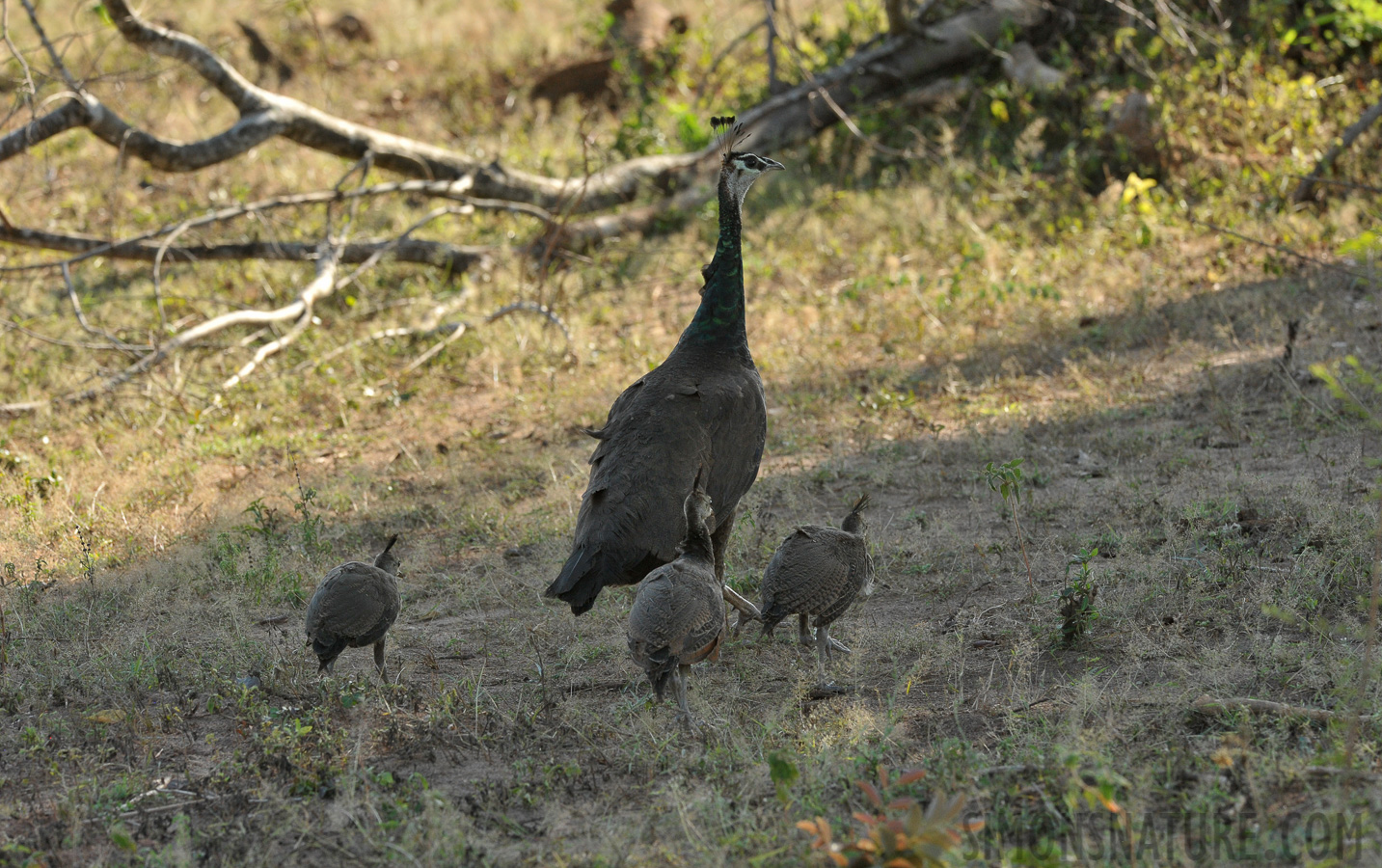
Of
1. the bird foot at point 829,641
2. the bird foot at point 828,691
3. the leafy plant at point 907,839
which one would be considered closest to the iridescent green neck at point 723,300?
the bird foot at point 829,641

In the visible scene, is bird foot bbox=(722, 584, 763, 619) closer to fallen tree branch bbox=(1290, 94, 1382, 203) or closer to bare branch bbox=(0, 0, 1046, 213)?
bare branch bbox=(0, 0, 1046, 213)

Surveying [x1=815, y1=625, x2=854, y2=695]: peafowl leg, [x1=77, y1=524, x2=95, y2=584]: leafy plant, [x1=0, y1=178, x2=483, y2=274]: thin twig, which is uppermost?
[x1=0, y1=178, x2=483, y2=274]: thin twig

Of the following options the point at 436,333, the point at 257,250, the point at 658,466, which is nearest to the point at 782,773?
the point at 658,466

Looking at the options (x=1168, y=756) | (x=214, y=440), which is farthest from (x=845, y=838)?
(x=214, y=440)

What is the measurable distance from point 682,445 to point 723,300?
3.45 feet

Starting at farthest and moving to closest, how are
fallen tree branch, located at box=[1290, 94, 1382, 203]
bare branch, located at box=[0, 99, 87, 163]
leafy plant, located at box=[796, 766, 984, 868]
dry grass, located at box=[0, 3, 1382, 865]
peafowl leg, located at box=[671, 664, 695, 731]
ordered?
fallen tree branch, located at box=[1290, 94, 1382, 203] → bare branch, located at box=[0, 99, 87, 163] → peafowl leg, located at box=[671, 664, 695, 731] → dry grass, located at box=[0, 3, 1382, 865] → leafy plant, located at box=[796, 766, 984, 868]

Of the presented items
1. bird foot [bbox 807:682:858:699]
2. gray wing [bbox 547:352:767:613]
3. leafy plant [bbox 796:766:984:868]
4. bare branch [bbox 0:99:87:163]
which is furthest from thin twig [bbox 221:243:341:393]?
leafy plant [bbox 796:766:984:868]

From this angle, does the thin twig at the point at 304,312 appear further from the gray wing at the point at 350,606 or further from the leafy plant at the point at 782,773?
the leafy plant at the point at 782,773

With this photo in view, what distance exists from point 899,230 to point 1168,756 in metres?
7.72

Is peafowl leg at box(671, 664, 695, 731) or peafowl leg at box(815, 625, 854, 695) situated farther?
peafowl leg at box(815, 625, 854, 695)

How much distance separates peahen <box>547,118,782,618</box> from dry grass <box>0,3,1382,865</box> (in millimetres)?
591

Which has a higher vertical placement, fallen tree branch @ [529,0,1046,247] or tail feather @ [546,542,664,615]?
fallen tree branch @ [529,0,1046,247]

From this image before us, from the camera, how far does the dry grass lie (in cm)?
376

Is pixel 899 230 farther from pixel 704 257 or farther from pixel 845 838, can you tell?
pixel 845 838
